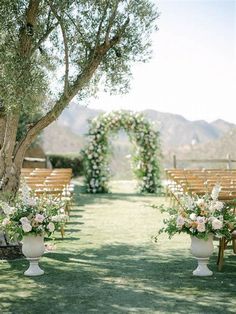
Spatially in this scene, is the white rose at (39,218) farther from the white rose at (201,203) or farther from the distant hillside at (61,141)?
the distant hillside at (61,141)

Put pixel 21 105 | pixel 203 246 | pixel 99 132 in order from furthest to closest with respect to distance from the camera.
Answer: pixel 99 132 → pixel 21 105 → pixel 203 246

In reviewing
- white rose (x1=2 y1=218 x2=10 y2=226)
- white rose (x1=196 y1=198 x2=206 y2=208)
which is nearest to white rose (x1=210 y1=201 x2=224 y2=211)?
white rose (x1=196 y1=198 x2=206 y2=208)

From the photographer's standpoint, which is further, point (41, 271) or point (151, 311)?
point (41, 271)

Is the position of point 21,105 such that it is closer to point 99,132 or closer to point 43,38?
point 43,38

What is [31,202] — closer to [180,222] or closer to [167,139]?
[180,222]

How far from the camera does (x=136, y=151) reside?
19875 millimetres

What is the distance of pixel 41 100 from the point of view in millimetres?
9492

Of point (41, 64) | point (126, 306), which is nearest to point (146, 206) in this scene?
point (41, 64)

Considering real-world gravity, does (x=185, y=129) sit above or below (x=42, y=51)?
above

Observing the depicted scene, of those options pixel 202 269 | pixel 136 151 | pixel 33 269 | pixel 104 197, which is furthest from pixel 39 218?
pixel 136 151

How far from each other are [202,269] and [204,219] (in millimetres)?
672

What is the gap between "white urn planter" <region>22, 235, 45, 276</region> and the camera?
7449mm

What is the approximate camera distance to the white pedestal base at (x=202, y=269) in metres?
7.26

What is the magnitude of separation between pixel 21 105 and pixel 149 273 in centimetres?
307
